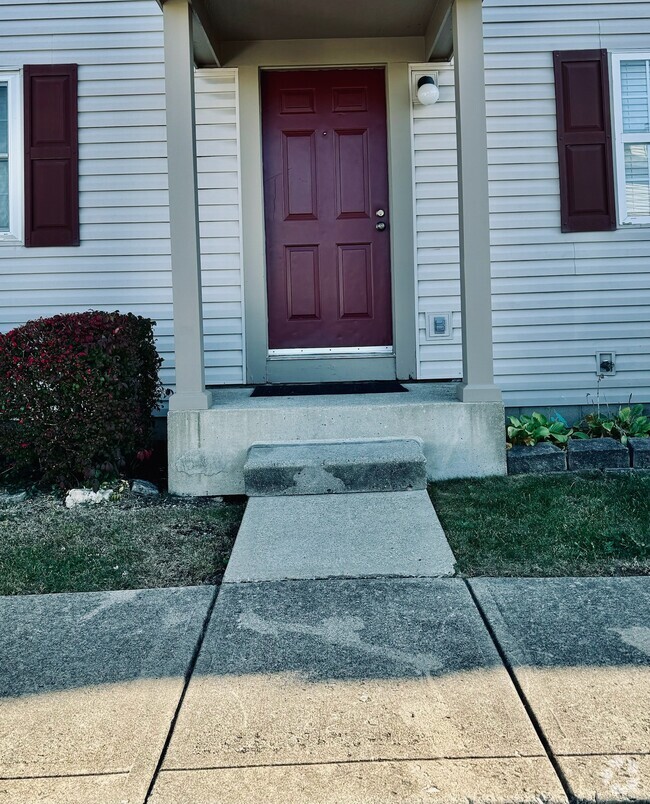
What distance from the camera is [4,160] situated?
18.5 ft

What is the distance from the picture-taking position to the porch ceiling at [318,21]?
4.90 metres

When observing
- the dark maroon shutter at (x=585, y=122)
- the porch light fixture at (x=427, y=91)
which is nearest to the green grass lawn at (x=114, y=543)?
the porch light fixture at (x=427, y=91)

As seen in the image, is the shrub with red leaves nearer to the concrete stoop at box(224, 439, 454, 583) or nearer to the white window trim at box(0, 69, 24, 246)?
the concrete stoop at box(224, 439, 454, 583)

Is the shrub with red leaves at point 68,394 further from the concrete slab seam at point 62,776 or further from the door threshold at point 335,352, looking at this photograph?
the concrete slab seam at point 62,776

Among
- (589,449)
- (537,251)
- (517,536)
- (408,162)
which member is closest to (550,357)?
(537,251)

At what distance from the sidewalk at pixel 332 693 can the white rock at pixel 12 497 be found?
4.82 feet

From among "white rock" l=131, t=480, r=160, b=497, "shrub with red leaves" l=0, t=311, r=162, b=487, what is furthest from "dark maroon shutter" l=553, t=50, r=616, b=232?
"white rock" l=131, t=480, r=160, b=497

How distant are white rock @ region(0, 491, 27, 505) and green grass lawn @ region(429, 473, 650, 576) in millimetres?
2276

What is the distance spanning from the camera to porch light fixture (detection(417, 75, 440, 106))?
5438 mm

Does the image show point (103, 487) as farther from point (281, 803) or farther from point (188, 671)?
point (281, 803)

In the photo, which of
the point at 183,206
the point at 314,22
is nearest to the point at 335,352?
the point at 183,206

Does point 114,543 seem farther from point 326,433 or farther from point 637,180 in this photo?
point 637,180

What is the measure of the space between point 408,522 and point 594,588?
0.94m

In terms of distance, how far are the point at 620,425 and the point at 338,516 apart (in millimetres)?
2465
